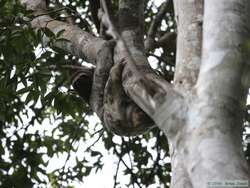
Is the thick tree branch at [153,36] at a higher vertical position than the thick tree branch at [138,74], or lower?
higher

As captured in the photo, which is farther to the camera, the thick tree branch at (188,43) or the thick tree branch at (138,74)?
the thick tree branch at (188,43)

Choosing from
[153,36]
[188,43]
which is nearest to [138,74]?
[188,43]

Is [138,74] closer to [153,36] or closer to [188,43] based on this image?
[188,43]

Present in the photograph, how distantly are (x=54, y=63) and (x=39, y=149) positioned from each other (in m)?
1.98

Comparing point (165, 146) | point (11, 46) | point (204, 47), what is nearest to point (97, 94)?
point (11, 46)

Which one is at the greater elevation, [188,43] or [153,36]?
[153,36]

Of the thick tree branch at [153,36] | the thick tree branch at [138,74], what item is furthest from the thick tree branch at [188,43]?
the thick tree branch at [153,36]

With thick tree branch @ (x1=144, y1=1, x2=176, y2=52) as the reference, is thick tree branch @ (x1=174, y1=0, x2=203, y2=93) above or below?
below

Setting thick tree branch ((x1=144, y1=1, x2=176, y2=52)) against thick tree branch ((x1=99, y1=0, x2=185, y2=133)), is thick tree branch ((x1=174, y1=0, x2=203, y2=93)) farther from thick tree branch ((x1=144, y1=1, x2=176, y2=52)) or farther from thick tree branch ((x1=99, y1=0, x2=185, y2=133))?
thick tree branch ((x1=144, y1=1, x2=176, y2=52))

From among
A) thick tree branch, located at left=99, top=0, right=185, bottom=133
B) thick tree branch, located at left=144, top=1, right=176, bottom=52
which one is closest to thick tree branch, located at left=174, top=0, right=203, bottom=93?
thick tree branch, located at left=99, top=0, right=185, bottom=133

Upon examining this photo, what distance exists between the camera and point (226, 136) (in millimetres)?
1248

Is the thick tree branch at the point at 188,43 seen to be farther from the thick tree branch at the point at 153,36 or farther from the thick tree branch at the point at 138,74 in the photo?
the thick tree branch at the point at 153,36

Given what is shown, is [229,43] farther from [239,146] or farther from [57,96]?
[57,96]

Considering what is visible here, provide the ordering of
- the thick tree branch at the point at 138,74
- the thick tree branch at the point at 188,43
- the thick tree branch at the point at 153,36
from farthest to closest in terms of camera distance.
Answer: the thick tree branch at the point at 153,36 < the thick tree branch at the point at 188,43 < the thick tree branch at the point at 138,74
